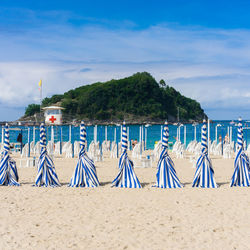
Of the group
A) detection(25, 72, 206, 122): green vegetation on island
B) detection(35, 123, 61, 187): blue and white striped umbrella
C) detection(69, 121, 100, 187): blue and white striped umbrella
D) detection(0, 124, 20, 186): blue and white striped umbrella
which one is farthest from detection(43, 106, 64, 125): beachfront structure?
detection(25, 72, 206, 122): green vegetation on island

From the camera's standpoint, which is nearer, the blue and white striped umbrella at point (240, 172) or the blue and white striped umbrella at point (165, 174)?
the blue and white striped umbrella at point (165, 174)

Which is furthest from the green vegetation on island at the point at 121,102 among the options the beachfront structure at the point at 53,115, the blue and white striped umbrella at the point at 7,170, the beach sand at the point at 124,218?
the beach sand at the point at 124,218

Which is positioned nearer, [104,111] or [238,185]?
[238,185]

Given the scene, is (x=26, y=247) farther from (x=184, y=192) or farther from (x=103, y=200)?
(x=184, y=192)

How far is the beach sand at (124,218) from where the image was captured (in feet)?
19.3

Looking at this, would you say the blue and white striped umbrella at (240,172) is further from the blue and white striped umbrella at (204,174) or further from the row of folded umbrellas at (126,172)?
the blue and white striped umbrella at (204,174)

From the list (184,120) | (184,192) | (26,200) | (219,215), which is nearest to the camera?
(219,215)

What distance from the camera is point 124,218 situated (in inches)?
285

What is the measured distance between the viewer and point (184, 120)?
12862 centimetres

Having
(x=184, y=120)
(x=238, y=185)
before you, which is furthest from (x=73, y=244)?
(x=184, y=120)

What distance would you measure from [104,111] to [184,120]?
107ft

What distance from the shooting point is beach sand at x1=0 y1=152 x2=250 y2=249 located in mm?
5887

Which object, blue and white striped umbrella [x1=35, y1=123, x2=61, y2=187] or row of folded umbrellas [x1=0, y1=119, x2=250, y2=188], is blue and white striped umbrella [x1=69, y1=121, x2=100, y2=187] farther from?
blue and white striped umbrella [x1=35, y1=123, x2=61, y2=187]

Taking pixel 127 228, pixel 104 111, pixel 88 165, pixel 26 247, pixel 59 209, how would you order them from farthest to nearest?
pixel 104 111
pixel 88 165
pixel 59 209
pixel 127 228
pixel 26 247
